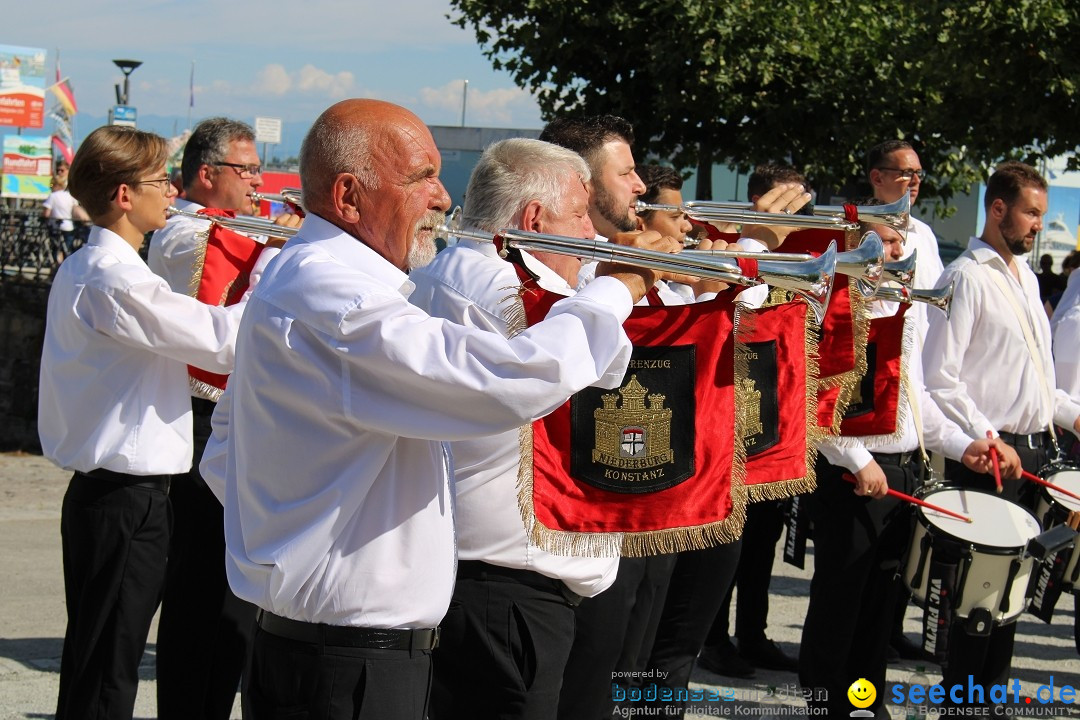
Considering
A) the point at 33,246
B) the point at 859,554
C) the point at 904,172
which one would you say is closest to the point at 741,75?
the point at 33,246

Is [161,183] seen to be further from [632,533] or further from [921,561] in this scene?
[921,561]

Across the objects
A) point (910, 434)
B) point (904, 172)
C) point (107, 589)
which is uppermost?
point (904, 172)

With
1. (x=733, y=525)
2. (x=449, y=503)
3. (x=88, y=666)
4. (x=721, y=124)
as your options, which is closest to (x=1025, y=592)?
(x=733, y=525)

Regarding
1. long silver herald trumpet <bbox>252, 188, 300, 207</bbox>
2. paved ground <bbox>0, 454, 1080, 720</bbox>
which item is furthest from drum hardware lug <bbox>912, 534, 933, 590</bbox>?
long silver herald trumpet <bbox>252, 188, 300, 207</bbox>

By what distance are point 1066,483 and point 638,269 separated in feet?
11.2

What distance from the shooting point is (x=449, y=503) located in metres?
2.52

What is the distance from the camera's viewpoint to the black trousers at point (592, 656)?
3467 mm

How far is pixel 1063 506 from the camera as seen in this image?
16.9 ft

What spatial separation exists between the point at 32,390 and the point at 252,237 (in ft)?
→ 29.7

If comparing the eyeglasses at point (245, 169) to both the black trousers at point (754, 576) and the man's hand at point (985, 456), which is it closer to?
the black trousers at point (754, 576)

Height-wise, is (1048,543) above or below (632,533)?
below

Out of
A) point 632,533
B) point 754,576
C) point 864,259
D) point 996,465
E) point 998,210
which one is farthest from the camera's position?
point 754,576

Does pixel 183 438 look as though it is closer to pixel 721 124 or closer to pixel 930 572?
pixel 930 572

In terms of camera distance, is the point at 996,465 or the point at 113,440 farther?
the point at 996,465
